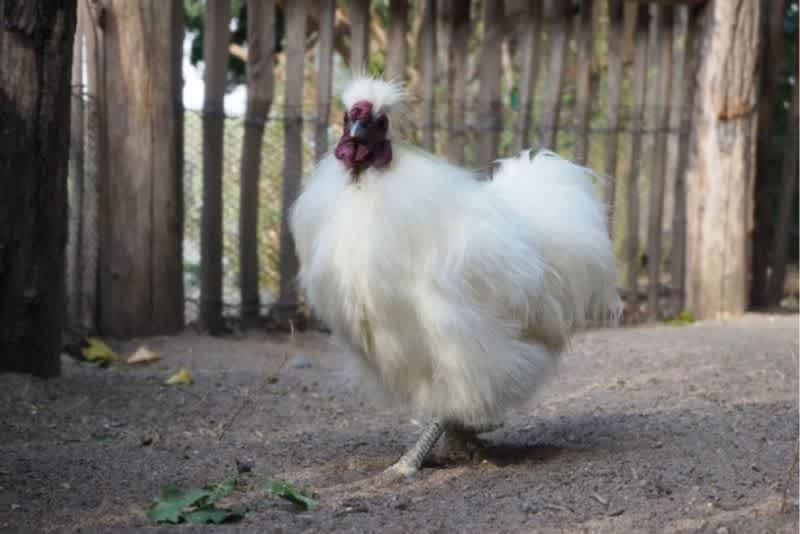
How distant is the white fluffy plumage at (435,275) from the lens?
390 centimetres

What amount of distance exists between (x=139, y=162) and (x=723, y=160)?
15.2ft

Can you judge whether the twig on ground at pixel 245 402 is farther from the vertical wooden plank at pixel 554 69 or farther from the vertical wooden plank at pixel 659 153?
the vertical wooden plank at pixel 659 153

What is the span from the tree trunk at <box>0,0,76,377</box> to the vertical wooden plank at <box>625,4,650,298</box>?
16.8ft

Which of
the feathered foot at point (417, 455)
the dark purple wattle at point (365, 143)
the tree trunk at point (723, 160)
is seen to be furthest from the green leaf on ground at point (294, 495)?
the tree trunk at point (723, 160)

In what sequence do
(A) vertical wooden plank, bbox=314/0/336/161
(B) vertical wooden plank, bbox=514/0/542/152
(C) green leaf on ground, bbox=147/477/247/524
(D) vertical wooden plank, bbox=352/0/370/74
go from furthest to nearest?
(B) vertical wooden plank, bbox=514/0/542/152 < (D) vertical wooden plank, bbox=352/0/370/74 < (A) vertical wooden plank, bbox=314/0/336/161 < (C) green leaf on ground, bbox=147/477/247/524

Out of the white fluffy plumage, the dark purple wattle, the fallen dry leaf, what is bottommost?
the fallen dry leaf

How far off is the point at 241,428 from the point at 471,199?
5.71 feet

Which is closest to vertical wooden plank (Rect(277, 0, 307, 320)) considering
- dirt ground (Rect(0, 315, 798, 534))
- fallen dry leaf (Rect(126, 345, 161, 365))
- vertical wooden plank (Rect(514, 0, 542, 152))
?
dirt ground (Rect(0, 315, 798, 534))

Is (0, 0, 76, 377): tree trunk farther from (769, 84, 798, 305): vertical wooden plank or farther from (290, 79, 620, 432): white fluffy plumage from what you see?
(769, 84, 798, 305): vertical wooden plank

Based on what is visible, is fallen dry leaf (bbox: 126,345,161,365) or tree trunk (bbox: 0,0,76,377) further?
fallen dry leaf (bbox: 126,345,161,365)

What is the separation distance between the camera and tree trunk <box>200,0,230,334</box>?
7359mm

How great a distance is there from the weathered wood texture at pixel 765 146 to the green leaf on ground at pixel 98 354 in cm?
566

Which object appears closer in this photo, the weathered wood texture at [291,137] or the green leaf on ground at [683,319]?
the weathered wood texture at [291,137]

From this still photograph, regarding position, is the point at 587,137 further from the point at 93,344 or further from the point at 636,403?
the point at 93,344
